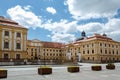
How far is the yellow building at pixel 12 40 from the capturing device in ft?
174

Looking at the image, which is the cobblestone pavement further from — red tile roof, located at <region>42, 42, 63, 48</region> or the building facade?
red tile roof, located at <region>42, 42, 63, 48</region>

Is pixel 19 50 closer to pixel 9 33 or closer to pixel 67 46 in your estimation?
pixel 9 33

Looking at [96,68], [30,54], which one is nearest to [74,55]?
[30,54]

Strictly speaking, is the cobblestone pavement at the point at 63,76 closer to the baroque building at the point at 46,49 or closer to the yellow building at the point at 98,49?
the baroque building at the point at 46,49

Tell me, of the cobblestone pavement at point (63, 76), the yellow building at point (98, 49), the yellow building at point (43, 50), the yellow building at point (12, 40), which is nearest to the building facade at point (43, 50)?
the yellow building at point (43, 50)

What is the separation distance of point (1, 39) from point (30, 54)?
47.3 m

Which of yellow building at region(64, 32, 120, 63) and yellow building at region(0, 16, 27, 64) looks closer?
yellow building at region(0, 16, 27, 64)

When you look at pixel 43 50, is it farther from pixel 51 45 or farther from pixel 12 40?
pixel 12 40

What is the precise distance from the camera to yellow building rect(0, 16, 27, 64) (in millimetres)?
52956

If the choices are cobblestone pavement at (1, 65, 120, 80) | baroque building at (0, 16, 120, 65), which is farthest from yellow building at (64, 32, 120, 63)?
cobblestone pavement at (1, 65, 120, 80)

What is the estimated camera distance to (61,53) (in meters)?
113

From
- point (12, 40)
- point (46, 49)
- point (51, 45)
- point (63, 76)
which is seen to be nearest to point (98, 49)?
point (46, 49)

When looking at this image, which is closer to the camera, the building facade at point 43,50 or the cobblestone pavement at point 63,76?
the cobblestone pavement at point 63,76

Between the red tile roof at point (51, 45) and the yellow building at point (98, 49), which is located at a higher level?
the red tile roof at point (51, 45)
